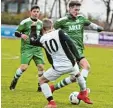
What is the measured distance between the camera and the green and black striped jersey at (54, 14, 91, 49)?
10508mm

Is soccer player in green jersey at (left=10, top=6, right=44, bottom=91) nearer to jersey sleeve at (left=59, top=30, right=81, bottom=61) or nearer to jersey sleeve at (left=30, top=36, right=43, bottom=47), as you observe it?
jersey sleeve at (left=30, top=36, right=43, bottom=47)

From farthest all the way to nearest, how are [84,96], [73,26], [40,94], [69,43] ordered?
[40,94] → [73,26] → [84,96] → [69,43]

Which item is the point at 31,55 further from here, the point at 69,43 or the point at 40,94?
the point at 69,43

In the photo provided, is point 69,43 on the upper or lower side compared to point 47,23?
lower

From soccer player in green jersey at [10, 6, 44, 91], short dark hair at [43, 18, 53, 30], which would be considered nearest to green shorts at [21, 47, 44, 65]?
soccer player in green jersey at [10, 6, 44, 91]

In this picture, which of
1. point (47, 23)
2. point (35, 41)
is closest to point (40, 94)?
point (35, 41)

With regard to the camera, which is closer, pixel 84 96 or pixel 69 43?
pixel 69 43

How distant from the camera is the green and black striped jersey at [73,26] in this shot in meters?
10.5

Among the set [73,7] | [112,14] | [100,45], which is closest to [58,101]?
[73,7]

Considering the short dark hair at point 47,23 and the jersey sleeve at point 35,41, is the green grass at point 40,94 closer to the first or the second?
the jersey sleeve at point 35,41

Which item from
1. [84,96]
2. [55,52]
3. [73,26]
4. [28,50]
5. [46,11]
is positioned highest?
[73,26]

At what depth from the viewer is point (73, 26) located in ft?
34.6

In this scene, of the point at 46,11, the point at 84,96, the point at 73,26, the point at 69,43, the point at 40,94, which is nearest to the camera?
the point at 69,43

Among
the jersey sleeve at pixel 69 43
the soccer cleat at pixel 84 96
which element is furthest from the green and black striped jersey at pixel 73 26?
the jersey sleeve at pixel 69 43
